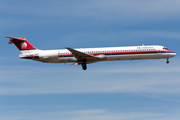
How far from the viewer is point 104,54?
45250 mm

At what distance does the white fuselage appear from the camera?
45.2 meters

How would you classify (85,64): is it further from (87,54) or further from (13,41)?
(13,41)

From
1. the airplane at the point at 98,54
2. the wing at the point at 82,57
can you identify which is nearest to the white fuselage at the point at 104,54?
the airplane at the point at 98,54

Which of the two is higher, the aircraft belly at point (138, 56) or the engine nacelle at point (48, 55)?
the engine nacelle at point (48, 55)

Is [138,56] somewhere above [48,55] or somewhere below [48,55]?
below

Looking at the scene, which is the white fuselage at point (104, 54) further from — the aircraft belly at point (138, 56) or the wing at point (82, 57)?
the wing at point (82, 57)

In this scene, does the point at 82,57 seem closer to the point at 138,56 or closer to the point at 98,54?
the point at 98,54

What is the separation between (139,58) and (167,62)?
5141mm

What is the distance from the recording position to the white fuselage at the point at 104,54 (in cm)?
4525

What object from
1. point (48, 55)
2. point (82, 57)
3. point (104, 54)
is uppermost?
point (48, 55)

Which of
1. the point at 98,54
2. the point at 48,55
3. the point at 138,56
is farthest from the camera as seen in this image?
the point at 138,56

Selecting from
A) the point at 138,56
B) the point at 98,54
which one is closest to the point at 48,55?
the point at 98,54

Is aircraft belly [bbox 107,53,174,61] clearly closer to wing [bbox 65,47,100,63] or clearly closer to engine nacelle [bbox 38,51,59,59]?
wing [bbox 65,47,100,63]

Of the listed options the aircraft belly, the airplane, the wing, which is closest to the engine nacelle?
the airplane
